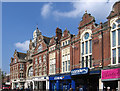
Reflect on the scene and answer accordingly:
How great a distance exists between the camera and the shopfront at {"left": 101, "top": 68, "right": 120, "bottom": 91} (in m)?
20.6

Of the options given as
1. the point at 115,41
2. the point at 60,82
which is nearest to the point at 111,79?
the point at 115,41

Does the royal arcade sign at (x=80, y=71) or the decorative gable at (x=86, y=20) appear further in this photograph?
the decorative gable at (x=86, y=20)

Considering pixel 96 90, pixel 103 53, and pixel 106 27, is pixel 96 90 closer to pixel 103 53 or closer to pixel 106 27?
pixel 103 53

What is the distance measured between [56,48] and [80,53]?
7610 mm

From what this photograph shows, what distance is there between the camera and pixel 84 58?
26859mm

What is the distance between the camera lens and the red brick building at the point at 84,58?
2219 centimetres

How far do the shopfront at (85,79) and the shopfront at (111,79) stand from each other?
2193mm

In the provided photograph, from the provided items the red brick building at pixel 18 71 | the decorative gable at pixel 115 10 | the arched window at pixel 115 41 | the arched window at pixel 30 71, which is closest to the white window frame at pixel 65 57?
the arched window at pixel 115 41

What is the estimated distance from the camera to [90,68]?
25.2 metres

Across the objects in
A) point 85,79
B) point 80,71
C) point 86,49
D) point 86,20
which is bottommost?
point 85,79

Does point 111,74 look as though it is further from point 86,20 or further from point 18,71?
point 18,71

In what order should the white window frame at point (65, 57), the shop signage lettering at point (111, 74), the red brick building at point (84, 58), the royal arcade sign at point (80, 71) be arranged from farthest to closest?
1. the white window frame at point (65, 57)
2. the royal arcade sign at point (80, 71)
3. the red brick building at point (84, 58)
4. the shop signage lettering at point (111, 74)

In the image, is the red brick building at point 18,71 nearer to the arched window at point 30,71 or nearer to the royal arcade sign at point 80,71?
the arched window at point 30,71

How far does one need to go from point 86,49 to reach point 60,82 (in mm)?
9386
